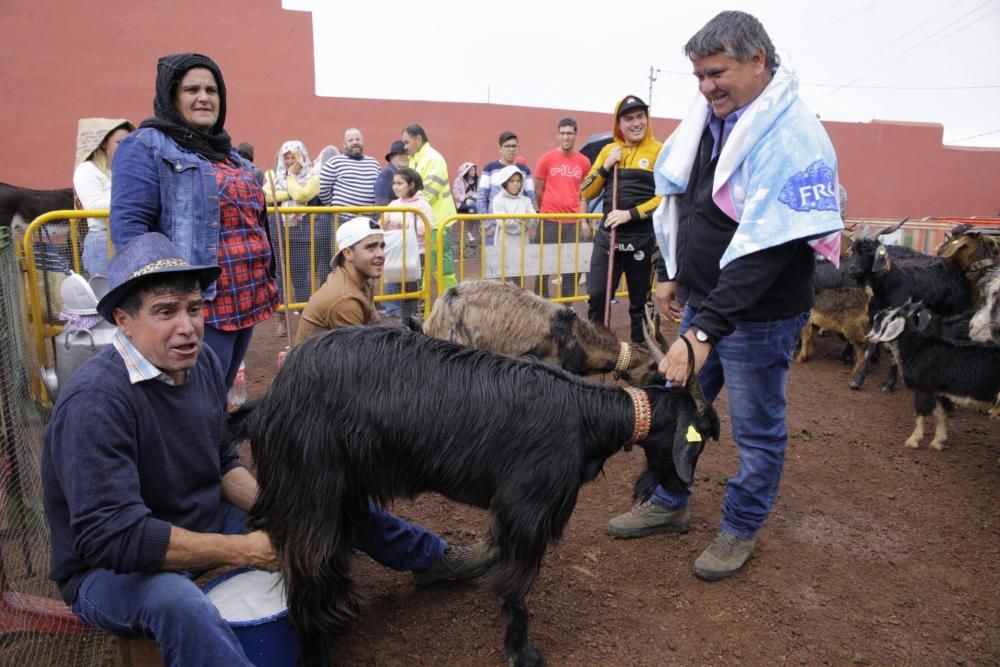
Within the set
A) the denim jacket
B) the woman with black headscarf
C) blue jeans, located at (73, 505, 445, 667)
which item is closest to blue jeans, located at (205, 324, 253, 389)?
the woman with black headscarf

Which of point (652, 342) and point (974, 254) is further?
point (974, 254)

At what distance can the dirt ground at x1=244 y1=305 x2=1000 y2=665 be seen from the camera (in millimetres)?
2736

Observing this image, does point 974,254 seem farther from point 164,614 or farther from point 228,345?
point 164,614

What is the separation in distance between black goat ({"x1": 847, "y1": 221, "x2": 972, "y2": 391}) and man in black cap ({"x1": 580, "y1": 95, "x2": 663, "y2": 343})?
2385 millimetres

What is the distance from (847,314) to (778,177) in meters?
5.07

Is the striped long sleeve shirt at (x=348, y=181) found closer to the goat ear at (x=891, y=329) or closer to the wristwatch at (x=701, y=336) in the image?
the goat ear at (x=891, y=329)

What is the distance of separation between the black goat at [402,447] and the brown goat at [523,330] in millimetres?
1885

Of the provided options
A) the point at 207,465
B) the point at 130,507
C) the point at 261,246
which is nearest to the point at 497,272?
the point at 261,246

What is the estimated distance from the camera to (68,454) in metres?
1.82

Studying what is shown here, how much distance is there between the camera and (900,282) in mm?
6500

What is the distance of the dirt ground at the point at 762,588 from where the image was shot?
2.74 meters

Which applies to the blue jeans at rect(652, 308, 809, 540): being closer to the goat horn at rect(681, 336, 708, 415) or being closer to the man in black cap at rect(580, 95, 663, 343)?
the goat horn at rect(681, 336, 708, 415)

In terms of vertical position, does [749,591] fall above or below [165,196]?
below

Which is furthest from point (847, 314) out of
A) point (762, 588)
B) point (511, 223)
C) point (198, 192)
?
point (198, 192)
